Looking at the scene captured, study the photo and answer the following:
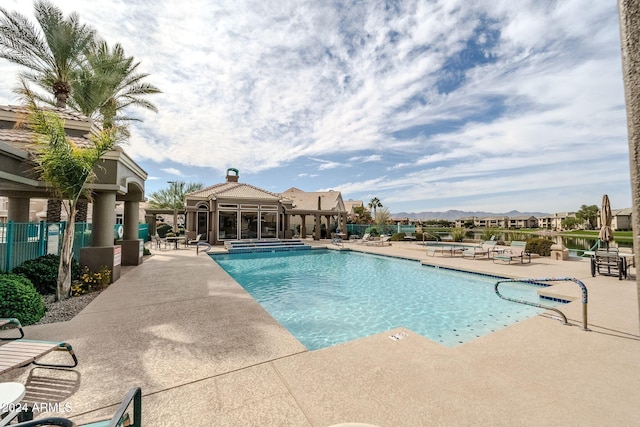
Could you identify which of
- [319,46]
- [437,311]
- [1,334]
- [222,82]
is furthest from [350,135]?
[1,334]

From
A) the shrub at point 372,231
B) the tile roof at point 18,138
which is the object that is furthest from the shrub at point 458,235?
the tile roof at point 18,138

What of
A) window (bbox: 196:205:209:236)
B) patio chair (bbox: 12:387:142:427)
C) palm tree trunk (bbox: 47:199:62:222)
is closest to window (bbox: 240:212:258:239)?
window (bbox: 196:205:209:236)

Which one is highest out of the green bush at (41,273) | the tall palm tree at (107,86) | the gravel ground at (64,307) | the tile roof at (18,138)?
the tall palm tree at (107,86)

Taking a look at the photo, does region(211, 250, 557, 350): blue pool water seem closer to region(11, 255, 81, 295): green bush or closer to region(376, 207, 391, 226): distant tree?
region(11, 255, 81, 295): green bush

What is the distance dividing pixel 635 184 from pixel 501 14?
10159 millimetres

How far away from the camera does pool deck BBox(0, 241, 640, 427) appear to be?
2693 millimetres

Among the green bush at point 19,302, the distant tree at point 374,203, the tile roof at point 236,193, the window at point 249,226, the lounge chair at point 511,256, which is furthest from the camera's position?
the distant tree at point 374,203

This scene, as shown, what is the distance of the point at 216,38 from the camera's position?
29.0 feet

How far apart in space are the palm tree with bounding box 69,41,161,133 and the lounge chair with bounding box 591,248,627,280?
66.9ft

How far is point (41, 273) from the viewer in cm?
674

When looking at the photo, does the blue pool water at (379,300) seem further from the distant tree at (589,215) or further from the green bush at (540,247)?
the distant tree at (589,215)

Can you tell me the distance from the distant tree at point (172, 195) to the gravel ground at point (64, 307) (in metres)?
34.6

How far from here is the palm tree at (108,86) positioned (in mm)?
13023

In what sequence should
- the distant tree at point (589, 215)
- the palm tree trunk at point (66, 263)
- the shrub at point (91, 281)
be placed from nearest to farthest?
the palm tree trunk at point (66, 263) < the shrub at point (91, 281) < the distant tree at point (589, 215)
